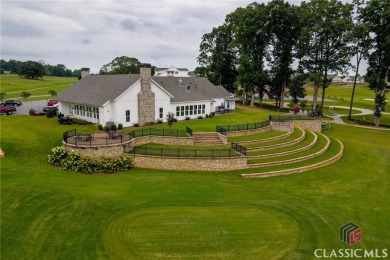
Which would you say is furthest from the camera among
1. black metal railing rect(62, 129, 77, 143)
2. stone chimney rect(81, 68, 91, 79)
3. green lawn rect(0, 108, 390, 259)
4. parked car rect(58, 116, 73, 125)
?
stone chimney rect(81, 68, 91, 79)

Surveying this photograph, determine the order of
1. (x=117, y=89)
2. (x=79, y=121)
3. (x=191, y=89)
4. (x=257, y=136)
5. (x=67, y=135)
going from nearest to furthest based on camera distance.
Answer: (x=67, y=135) → (x=257, y=136) → (x=117, y=89) → (x=79, y=121) → (x=191, y=89)

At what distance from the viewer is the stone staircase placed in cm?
3312

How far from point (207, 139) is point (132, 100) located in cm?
1159

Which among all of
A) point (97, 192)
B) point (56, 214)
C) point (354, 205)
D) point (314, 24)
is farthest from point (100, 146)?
point (314, 24)

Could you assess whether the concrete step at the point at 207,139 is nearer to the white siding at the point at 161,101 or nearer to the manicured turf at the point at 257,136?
the manicured turf at the point at 257,136

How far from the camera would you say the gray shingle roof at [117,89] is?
129ft

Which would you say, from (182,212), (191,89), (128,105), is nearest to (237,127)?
(128,105)

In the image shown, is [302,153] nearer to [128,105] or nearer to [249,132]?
[249,132]

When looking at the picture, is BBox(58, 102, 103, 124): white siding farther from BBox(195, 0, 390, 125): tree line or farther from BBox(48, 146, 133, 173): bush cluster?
BBox(195, 0, 390, 125): tree line

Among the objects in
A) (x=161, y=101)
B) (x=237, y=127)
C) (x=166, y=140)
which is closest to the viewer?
(x=166, y=140)

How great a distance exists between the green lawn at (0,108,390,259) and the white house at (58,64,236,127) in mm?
11593

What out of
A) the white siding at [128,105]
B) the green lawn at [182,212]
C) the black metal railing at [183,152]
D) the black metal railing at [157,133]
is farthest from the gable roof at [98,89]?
the green lawn at [182,212]

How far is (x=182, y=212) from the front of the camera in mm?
18125

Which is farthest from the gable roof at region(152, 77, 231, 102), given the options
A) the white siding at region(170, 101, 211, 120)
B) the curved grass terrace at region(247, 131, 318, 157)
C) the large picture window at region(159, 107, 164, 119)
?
the curved grass terrace at region(247, 131, 318, 157)
